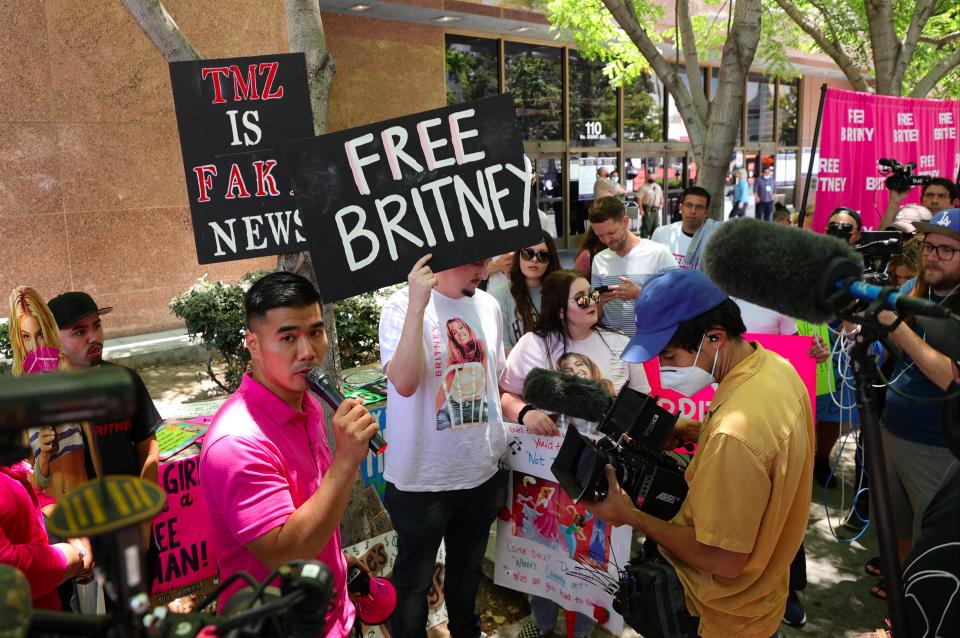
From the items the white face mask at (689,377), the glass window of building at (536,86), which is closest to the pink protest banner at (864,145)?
the white face mask at (689,377)

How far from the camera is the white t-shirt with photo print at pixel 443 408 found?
10.1 feet

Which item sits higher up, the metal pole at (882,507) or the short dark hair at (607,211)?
the short dark hair at (607,211)

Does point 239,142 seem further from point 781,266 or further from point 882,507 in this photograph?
point 882,507

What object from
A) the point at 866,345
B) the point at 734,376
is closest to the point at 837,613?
the point at 734,376

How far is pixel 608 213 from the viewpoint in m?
5.24

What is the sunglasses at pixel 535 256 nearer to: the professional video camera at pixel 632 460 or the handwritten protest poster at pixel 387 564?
the handwritten protest poster at pixel 387 564

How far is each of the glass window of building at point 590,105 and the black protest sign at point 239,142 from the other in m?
15.3

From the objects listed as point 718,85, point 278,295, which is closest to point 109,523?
point 278,295

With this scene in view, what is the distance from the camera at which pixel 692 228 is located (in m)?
6.06

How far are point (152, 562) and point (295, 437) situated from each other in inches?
68.1

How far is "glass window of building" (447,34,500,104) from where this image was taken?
50.1ft

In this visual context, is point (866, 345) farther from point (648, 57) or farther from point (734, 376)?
point (648, 57)

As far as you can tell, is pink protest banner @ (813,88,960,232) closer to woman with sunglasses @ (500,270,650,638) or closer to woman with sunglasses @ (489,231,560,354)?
woman with sunglasses @ (489,231,560,354)

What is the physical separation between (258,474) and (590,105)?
17.9m
